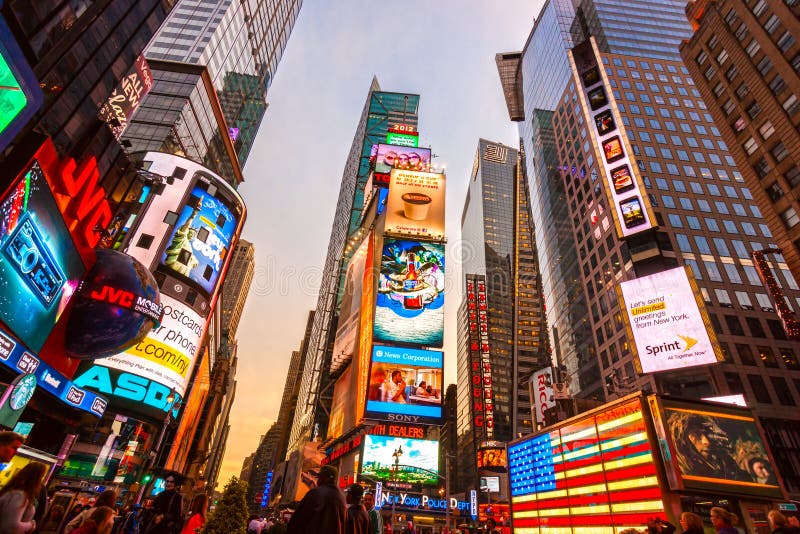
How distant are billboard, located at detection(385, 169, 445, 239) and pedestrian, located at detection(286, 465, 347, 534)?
5218 centimetres

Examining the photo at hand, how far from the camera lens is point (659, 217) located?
2281 inches

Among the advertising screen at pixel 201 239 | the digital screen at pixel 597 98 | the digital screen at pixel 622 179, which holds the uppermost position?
the digital screen at pixel 597 98

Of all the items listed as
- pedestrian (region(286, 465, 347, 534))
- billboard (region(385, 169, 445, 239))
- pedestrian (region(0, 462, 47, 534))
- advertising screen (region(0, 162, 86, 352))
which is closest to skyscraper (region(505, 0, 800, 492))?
billboard (region(385, 169, 445, 239))

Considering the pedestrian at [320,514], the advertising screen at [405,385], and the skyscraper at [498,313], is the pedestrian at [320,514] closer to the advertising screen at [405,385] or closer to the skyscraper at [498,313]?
the advertising screen at [405,385]

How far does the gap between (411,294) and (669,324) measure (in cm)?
2872

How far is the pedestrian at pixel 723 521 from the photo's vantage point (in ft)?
21.4

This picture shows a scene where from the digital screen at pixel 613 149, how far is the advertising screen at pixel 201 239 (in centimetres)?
4080

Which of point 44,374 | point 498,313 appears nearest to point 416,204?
point 44,374

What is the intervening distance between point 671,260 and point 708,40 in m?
26.1

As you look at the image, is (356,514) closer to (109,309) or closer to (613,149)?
(109,309)

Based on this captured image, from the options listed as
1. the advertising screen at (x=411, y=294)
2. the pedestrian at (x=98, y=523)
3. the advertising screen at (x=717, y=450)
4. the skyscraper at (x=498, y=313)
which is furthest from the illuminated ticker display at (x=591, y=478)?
the skyscraper at (x=498, y=313)

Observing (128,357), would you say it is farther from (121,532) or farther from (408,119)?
(408,119)

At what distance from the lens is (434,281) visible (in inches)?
2099

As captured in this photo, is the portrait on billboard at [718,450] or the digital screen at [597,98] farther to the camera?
the digital screen at [597,98]
